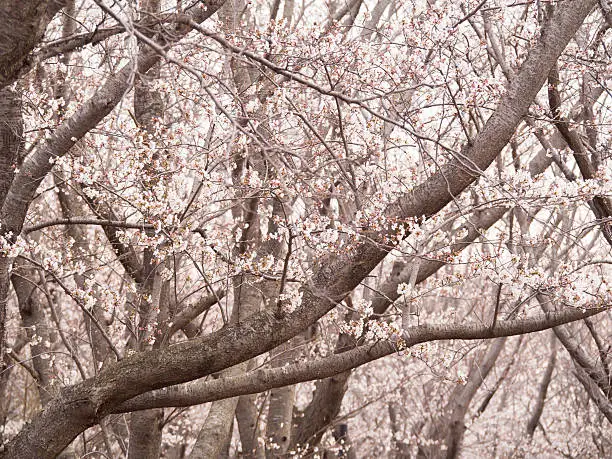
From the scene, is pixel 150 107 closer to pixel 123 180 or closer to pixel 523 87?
pixel 123 180

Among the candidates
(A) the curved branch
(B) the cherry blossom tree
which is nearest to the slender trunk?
(B) the cherry blossom tree

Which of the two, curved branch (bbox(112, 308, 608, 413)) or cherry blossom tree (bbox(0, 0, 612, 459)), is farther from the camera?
curved branch (bbox(112, 308, 608, 413))

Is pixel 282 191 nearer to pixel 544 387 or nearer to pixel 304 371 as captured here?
pixel 304 371

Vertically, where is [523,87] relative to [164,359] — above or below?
above

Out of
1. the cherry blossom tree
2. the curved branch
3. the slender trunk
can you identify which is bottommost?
the curved branch

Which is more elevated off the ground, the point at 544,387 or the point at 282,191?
the point at 544,387

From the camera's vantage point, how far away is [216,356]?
3.76 meters

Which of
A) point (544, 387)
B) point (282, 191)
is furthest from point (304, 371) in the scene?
point (544, 387)

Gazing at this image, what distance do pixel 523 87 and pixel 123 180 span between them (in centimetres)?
242

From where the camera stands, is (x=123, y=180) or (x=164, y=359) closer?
(x=164, y=359)

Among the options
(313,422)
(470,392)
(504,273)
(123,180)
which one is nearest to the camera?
(504,273)

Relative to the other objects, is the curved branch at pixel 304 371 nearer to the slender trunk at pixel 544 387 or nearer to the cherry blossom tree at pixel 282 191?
the cherry blossom tree at pixel 282 191

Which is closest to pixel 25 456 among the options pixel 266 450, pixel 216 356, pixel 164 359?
pixel 164 359

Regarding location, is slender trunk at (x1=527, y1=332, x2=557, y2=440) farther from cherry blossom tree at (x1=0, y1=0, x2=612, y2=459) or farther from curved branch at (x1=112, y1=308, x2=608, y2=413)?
curved branch at (x1=112, y1=308, x2=608, y2=413)
